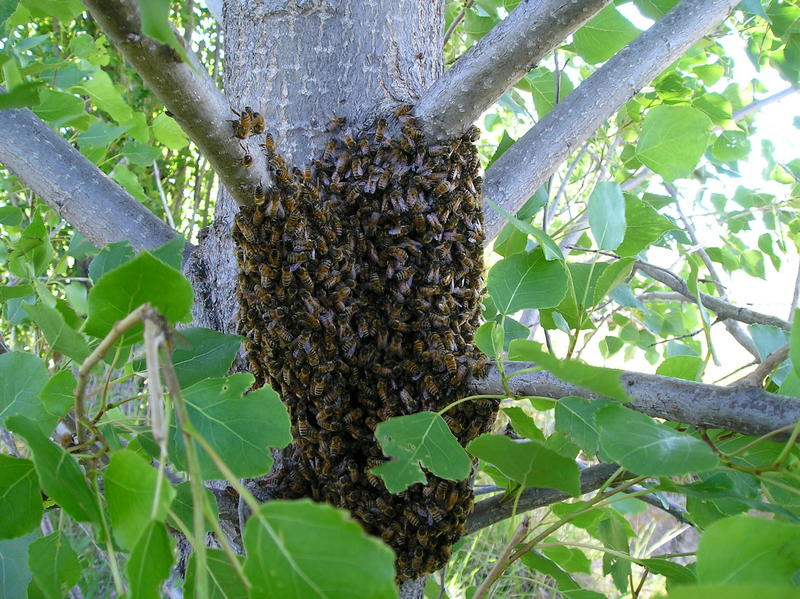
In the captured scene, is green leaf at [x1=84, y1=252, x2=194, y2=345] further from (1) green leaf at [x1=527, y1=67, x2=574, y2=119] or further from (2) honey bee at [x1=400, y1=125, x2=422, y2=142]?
(1) green leaf at [x1=527, y1=67, x2=574, y2=119]

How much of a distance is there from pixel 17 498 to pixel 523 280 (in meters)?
0.71

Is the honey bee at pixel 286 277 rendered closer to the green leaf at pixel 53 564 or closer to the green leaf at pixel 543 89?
the green leaf at pixel 53 564

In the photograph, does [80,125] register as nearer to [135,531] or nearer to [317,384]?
[317,384]

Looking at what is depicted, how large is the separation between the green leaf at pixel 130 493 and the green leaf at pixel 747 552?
0.40 metres

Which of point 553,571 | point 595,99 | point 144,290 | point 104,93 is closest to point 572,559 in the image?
point 553,571

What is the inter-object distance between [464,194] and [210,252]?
53cm

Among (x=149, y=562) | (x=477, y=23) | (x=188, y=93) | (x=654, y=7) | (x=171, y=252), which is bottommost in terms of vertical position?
(x=149, y=562)

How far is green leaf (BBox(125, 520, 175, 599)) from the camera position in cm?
42

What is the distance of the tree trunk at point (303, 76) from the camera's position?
1.19 meters

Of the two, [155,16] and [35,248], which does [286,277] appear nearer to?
[35,248]

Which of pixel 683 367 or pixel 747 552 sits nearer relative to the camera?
pixel 747 552

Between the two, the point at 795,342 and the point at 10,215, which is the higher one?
the point at 10,215

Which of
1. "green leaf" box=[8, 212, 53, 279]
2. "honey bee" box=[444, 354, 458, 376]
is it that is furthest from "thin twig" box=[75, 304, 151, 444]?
"green leaf" box=[8, 212, 53, 279]

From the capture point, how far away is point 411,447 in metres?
0.80
